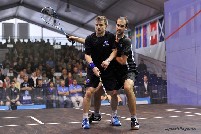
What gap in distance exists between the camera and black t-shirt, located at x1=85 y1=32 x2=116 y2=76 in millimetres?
4957

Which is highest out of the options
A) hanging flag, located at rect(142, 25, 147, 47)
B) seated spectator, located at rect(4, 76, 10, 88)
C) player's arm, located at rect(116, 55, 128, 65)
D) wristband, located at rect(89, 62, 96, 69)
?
hanging flag, located at rect(142, 25, 147, 47)

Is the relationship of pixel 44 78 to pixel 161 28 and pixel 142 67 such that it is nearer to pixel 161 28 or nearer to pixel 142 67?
pixel 142 67

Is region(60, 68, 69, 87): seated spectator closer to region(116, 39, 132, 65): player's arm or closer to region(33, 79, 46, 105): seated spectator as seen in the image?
region(33, 79, 46, 105): seated spectator

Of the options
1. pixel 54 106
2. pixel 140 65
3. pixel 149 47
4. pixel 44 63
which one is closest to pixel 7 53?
pixel 44 63

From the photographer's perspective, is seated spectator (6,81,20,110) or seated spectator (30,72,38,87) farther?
seated spectator (30,72,38,87)

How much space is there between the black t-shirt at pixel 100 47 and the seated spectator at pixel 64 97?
643 centimetres

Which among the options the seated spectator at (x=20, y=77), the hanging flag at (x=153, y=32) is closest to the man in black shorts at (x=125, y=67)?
the seated spectator at (x=20, y=77)

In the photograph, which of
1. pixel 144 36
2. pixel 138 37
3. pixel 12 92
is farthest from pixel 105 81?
pixel 138 37

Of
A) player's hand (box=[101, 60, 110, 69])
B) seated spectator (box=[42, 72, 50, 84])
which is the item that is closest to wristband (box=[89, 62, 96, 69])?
player's hand (box=[101, 60, 110, 69])

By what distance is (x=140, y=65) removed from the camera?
14516 mm

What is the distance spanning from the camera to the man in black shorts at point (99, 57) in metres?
4.90

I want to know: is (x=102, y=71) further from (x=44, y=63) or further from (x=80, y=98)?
(x=44, y=63)

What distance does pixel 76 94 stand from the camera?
11.5 metres

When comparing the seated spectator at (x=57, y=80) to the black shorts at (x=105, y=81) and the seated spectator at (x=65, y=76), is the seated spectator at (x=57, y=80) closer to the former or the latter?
the seated spectator at (x=65, y=76)
